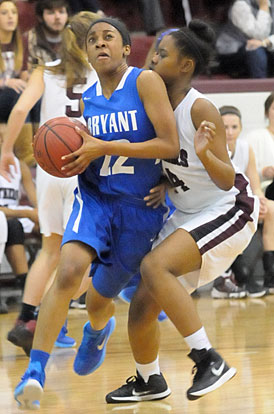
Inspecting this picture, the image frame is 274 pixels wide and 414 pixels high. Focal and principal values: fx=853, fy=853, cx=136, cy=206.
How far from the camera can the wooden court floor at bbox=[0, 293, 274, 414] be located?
356 cm

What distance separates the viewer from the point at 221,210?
3.48 m

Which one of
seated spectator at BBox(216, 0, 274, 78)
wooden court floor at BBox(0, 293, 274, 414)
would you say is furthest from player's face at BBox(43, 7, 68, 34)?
wooden court floor at BBox(0, 293, 274, 414)

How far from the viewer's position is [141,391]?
3.72 metres

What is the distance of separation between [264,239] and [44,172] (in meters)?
2.23

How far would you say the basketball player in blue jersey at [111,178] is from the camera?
3.27 m

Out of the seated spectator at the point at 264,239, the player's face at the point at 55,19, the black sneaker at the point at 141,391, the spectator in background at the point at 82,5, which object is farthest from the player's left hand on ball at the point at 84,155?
the spectator in background at the point at 82,5

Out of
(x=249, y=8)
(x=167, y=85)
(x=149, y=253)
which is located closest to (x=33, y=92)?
(x=167, y=85)

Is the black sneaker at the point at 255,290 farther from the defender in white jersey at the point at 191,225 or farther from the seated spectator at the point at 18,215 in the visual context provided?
the defender in white jersey at the point at 191,225

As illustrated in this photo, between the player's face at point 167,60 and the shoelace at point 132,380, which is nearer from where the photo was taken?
the player's face at point 167,60

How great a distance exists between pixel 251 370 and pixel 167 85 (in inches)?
57.7

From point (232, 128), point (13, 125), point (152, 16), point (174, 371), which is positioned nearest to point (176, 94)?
point (174, 371)

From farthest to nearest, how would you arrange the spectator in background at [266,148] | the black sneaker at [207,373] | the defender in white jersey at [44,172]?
1. the spectator in background at [266,148]
2. the defender in white jersey at [44,172]
3. the black sneaker at [207,373]

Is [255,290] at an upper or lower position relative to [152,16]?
lower

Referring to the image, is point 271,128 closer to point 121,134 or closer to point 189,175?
point 189,175
